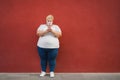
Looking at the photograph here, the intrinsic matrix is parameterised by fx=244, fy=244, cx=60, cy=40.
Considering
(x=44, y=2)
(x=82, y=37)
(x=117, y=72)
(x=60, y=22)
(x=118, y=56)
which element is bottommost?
(x=117, y=72)

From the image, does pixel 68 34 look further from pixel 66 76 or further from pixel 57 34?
pixel 66 76

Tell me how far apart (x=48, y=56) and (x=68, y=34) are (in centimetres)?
58

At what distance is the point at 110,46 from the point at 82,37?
59 cm

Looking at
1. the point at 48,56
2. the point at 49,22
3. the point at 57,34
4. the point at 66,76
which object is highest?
the point at 49,22

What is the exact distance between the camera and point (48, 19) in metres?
4.45

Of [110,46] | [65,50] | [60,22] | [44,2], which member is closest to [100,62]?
[110,46]

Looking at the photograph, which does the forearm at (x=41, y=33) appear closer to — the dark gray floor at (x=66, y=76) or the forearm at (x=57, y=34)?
the forearm at (x=57, y=34)

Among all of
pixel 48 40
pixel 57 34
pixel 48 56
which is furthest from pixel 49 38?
pixel 48 56

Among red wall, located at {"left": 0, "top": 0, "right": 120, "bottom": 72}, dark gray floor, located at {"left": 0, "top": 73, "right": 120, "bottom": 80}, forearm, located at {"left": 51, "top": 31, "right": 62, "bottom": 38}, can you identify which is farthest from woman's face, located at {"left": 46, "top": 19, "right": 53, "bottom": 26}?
dark gray floor, located at {"left": 0, "top": 73, "right": 120, "bottom": 80}

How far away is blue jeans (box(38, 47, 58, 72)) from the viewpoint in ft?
14.9

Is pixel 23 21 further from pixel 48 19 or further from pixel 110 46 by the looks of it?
pixel 110 46

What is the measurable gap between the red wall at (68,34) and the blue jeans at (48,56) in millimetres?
195

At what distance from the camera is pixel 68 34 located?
4766mm

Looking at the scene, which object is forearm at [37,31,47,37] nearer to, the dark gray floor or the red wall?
the red wall
